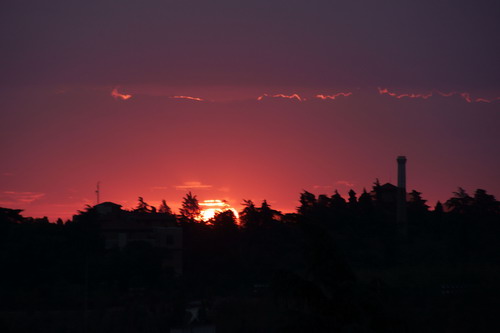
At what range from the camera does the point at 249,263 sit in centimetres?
6706

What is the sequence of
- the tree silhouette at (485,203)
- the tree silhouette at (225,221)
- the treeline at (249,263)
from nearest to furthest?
the treeline at (249,263) → the tree silhouette at (225,221) → the tree silhouette at (485,203)

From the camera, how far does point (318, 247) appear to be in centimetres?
1719

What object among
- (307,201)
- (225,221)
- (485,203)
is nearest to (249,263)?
(225,221)

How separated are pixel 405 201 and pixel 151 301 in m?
40.6

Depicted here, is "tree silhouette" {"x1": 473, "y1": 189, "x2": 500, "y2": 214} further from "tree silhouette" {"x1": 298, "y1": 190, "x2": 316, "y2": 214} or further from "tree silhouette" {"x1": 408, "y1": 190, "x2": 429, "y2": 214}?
"tree silhouette" {"x1": 298, "y1": 190, "x2": 316, "y2": 214}

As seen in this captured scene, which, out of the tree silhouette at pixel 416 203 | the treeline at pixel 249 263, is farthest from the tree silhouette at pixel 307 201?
the tree silhouette at pixel 416 203

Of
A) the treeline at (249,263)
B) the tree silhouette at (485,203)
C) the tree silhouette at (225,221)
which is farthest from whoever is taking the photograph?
the tree silhouette at (485,203)

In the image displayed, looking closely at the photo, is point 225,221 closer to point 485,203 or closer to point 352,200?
point 352,200

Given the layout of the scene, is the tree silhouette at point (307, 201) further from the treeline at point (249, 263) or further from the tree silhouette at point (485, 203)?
the tree silhouette at point (485, 203)

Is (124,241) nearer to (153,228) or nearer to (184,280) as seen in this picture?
(153,228)

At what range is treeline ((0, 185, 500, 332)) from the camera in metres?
52.3

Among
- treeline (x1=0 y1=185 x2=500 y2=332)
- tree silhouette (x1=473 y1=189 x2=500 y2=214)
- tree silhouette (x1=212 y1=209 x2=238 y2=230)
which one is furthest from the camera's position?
tree silhouette (x1=473 y1=189 x2=500 y2=214)

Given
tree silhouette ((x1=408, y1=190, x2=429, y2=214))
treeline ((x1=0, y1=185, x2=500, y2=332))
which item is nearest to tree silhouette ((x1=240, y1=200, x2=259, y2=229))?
treeline ((x1=0, y1=185, x2=500, y2=332))

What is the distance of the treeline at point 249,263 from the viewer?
52.3 m
